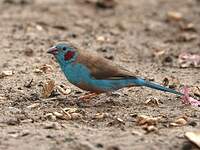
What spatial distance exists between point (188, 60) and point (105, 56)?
3.41ft

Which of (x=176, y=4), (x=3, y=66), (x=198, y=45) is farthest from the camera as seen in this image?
(x=176, y=4)

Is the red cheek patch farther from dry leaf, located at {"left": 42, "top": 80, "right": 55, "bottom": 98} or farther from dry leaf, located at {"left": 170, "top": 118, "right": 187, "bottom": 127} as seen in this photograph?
dry leaf, located at {"left": 170, "top": 118, "right": 187, "bottom": 127}

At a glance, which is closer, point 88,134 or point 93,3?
point 88,134

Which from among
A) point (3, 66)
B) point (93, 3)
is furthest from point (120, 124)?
point (93, 3)

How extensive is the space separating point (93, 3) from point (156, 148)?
6483mm

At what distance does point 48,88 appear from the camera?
628 centimetres

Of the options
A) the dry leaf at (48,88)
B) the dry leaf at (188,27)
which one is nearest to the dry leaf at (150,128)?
the dry leaf at (48,88)

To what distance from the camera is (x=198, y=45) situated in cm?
921

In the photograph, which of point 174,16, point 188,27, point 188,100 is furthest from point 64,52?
point 174,16

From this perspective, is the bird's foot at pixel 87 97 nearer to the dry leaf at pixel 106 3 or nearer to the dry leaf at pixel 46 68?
the dry leaf at pixel 46 68

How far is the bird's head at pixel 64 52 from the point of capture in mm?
6168

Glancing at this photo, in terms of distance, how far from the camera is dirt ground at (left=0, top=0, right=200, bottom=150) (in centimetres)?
501

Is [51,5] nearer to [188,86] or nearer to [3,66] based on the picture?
[3,66]

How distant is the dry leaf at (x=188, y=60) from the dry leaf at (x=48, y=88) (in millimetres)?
2215
